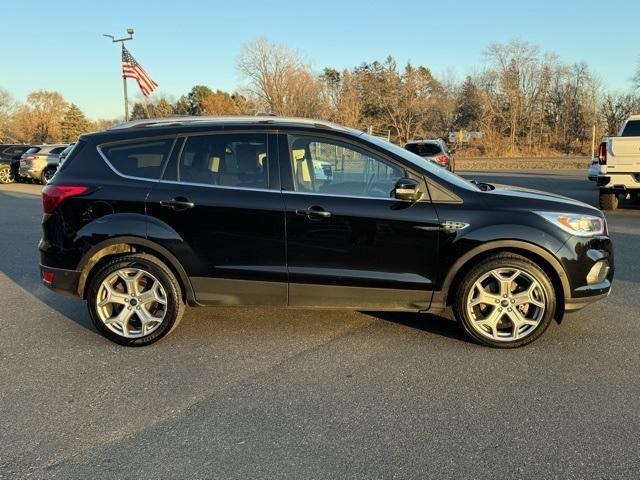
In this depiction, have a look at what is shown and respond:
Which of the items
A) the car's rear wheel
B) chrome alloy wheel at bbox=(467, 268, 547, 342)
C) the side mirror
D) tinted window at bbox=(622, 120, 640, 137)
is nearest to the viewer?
the side mirror

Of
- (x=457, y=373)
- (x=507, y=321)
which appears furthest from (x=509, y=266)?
(x=457, y=373)

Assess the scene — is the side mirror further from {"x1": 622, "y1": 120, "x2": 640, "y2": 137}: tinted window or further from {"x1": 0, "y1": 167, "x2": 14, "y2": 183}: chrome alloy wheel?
{"x1": 0, "y1": 167, "x2": 14, "y2": 183}: chrome alloy wheel

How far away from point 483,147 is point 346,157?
4917 cm

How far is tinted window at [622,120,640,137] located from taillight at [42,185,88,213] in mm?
12593

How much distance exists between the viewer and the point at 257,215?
4.15m

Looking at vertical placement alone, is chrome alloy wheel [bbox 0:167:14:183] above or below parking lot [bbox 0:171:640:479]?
above

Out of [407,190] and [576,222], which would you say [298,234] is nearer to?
[407,190]

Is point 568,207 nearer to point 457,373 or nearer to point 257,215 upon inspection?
point 457,373

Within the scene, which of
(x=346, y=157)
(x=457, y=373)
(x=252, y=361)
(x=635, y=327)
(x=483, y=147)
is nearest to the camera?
(x=457, y=373)

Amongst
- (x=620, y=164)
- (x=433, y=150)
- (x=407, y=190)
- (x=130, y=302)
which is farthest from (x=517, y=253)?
(x=433, y=150)

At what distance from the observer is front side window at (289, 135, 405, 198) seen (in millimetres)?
4184

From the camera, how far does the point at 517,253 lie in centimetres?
414

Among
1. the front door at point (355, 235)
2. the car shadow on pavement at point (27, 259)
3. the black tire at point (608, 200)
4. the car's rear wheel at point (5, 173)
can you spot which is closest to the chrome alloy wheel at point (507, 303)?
the front door at point (355, 235)

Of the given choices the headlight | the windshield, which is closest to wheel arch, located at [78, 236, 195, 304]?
the windshield
